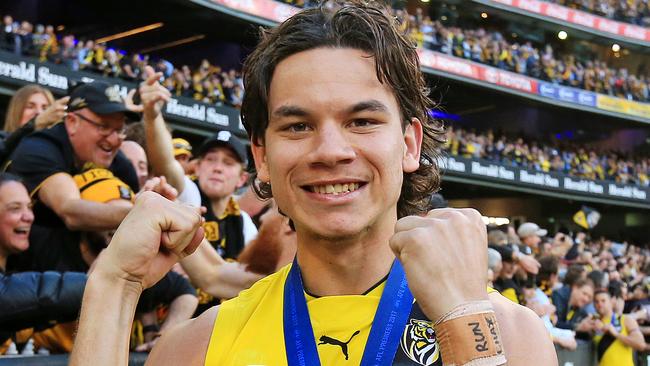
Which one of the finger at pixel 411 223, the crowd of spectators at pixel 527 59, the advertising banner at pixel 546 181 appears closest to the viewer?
the finger at pixel 411 223

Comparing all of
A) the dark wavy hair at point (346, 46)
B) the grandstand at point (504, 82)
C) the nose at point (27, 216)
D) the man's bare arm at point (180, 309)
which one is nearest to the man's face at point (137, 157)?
the man's bare arm at point (180, 309)

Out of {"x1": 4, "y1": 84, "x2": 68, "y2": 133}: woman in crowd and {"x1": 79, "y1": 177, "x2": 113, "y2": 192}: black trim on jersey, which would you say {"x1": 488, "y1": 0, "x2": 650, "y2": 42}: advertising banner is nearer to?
{"x1": 4, "y1": 84, "x2": 68, "y2": 133}: woman in crowd

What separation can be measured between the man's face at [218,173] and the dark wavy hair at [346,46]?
2.29m

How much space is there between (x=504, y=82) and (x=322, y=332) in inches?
1153

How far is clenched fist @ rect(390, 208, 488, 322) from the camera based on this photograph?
61.9 inches

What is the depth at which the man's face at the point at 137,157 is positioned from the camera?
461 cm

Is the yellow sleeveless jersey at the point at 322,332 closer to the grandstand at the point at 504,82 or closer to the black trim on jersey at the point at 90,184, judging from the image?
the black trim on jersey at the point at 90,184

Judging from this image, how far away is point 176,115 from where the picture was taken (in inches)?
744

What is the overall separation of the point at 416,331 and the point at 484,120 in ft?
108

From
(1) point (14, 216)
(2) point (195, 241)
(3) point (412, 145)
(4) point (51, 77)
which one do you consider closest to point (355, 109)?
(3) point (412, 145)

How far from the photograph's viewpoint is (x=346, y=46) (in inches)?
78.6

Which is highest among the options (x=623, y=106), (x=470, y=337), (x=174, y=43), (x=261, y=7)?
(x=261, y=7)

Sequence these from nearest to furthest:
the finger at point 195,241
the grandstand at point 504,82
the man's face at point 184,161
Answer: the finger at point 195,241
the man's face at point 184,161
the grandstand at point 504,82

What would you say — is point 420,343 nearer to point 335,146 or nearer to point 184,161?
point 335,146
